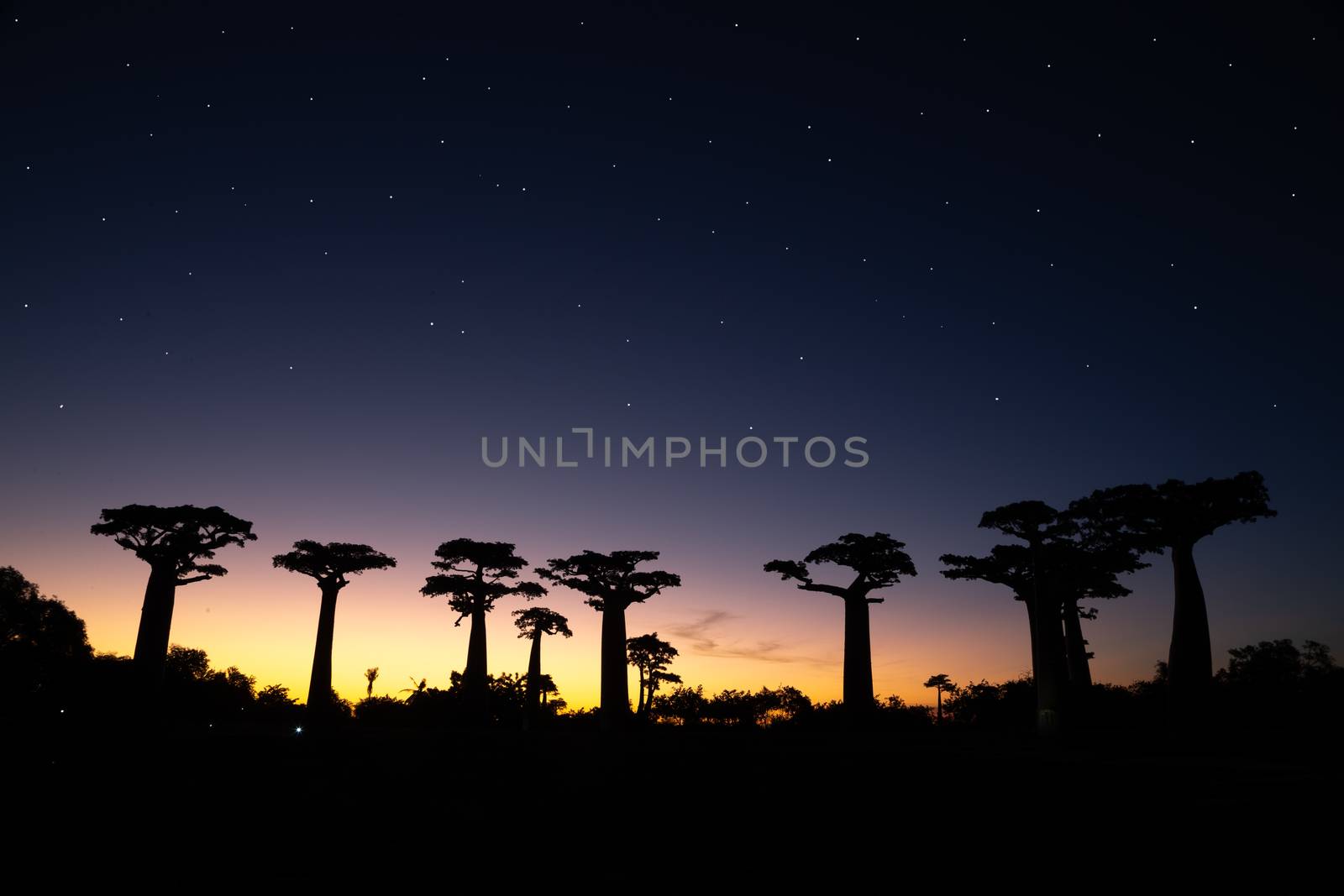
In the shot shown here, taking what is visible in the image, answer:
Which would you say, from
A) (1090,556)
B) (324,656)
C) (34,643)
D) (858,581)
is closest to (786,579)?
(858,581)

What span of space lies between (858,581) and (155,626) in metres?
33.4

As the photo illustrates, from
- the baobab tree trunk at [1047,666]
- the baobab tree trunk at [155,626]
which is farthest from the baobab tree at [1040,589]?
the baobab tree trunk at [155,626]

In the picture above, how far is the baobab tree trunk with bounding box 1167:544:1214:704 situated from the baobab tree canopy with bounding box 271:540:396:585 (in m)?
36.8

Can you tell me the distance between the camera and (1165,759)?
19984 millimetres

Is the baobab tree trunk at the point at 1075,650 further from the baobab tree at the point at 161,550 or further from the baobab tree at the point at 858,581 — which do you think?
the baobab tree at the point at 161,550

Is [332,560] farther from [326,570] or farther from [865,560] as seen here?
[865,560]

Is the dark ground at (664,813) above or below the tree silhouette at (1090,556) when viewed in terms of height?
below

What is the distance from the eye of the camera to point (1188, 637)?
95.4 feet

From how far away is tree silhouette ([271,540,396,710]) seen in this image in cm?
3959

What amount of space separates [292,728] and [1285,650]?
83084 mm

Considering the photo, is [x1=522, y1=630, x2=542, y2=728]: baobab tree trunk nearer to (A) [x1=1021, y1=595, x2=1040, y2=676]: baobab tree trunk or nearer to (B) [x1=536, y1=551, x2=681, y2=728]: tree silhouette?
(B) [x1=536, y1=551, x2=681, y2=728]: tree silhouette

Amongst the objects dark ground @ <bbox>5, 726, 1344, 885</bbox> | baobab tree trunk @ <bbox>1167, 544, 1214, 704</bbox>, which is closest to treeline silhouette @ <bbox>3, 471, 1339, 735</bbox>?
baobab tree trunk @ <bbox>1167, 544, 1214, 704</bbox>

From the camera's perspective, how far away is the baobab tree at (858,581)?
38.2 meters

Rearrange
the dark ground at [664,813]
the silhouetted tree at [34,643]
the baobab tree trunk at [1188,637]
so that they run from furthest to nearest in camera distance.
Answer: the silhouetted tree at [34,643] → the baobab tree trunk at [1188,637] → the dark ground at [664,813]
